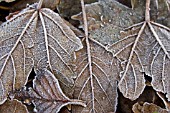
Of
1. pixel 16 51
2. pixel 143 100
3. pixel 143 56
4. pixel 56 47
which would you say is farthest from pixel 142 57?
pixel 16 51

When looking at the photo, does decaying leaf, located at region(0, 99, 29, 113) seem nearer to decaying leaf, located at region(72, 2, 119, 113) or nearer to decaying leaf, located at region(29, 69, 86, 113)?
decaying leaf, located at region(29, 69, 86, 113)

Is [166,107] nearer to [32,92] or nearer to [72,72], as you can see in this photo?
[72,72]

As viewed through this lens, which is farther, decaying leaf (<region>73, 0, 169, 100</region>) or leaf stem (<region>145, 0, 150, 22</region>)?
leaf stem (<region>145, 0, 150, 22</region>)

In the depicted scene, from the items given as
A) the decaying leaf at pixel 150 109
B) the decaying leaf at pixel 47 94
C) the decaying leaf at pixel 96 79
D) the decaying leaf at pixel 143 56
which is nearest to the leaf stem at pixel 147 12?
the decaying leaf at pixel 143 56

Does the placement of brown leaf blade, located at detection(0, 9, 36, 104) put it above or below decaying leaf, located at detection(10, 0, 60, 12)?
below

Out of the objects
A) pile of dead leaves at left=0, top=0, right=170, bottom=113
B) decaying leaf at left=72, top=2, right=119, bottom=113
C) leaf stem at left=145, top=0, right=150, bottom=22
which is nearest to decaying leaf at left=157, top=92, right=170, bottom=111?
pile of dead leaves at left=0, top=0, right=170, bottom=113

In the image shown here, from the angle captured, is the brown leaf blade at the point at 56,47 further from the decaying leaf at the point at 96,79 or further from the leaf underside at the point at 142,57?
the leaf underside at the point at 142,57

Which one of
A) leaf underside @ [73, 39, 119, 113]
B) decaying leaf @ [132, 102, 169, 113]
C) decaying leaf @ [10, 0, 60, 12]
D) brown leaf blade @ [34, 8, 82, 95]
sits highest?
decaying leaf @ [10, 0, 60, 12]
